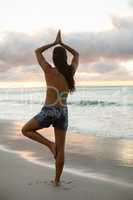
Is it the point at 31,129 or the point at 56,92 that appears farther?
the point at 31,129

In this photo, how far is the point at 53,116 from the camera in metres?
5.87

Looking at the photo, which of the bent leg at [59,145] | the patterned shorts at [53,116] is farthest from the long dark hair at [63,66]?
the bent leg at [59,145]

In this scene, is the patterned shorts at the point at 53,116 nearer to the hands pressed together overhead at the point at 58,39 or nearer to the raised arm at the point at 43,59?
the raised arm at the point at 43,59

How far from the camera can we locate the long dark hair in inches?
229

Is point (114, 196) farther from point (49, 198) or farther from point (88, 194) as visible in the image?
point (49, 198)

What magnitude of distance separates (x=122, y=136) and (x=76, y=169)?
18.4 feet

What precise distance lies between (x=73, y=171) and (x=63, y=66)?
86.0 inches

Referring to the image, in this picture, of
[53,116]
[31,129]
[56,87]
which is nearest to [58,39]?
[56,87]

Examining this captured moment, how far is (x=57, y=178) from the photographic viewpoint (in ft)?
20.6

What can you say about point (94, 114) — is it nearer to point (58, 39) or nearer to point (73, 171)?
point (73, 171)

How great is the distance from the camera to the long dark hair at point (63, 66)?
5.82 meters

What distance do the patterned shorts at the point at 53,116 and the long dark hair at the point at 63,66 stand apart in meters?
0.31

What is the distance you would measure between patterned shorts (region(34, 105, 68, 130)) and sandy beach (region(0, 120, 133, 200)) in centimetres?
82

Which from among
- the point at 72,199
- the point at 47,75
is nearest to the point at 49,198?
the point at 72,199
